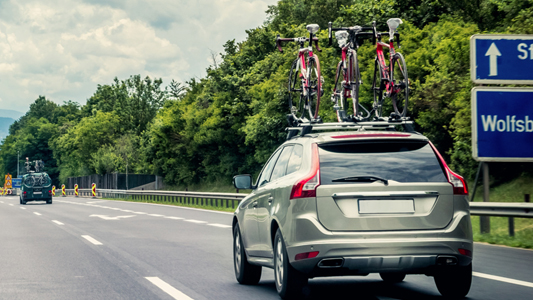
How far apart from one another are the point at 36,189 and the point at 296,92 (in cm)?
3735

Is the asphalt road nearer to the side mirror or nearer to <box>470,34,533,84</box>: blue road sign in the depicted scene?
the side mirror

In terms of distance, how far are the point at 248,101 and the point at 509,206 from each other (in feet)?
177

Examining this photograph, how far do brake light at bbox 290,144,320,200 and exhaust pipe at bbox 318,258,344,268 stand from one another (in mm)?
568

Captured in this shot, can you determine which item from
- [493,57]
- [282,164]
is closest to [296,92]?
[493,57]

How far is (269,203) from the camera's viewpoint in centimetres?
755

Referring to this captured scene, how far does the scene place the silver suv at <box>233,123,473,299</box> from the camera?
648cm

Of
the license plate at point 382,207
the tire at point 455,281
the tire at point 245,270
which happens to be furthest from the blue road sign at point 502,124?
the license plate at point 382,207

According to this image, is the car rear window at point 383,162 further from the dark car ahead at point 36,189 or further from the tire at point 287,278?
the dark car ahead at point 36,189

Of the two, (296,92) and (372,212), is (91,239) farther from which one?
(372,212)

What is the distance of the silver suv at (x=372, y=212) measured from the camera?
648 cm

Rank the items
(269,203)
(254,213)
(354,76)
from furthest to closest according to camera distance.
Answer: (354,76) < (254,213) < (269,203)

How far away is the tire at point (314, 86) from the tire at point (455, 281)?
504 centimetres

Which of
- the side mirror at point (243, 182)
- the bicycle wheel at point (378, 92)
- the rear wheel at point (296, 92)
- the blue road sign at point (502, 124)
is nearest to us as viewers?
the side mirror at point (243, 182)

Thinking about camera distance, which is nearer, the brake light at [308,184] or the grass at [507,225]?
the brake light at [308,184]
